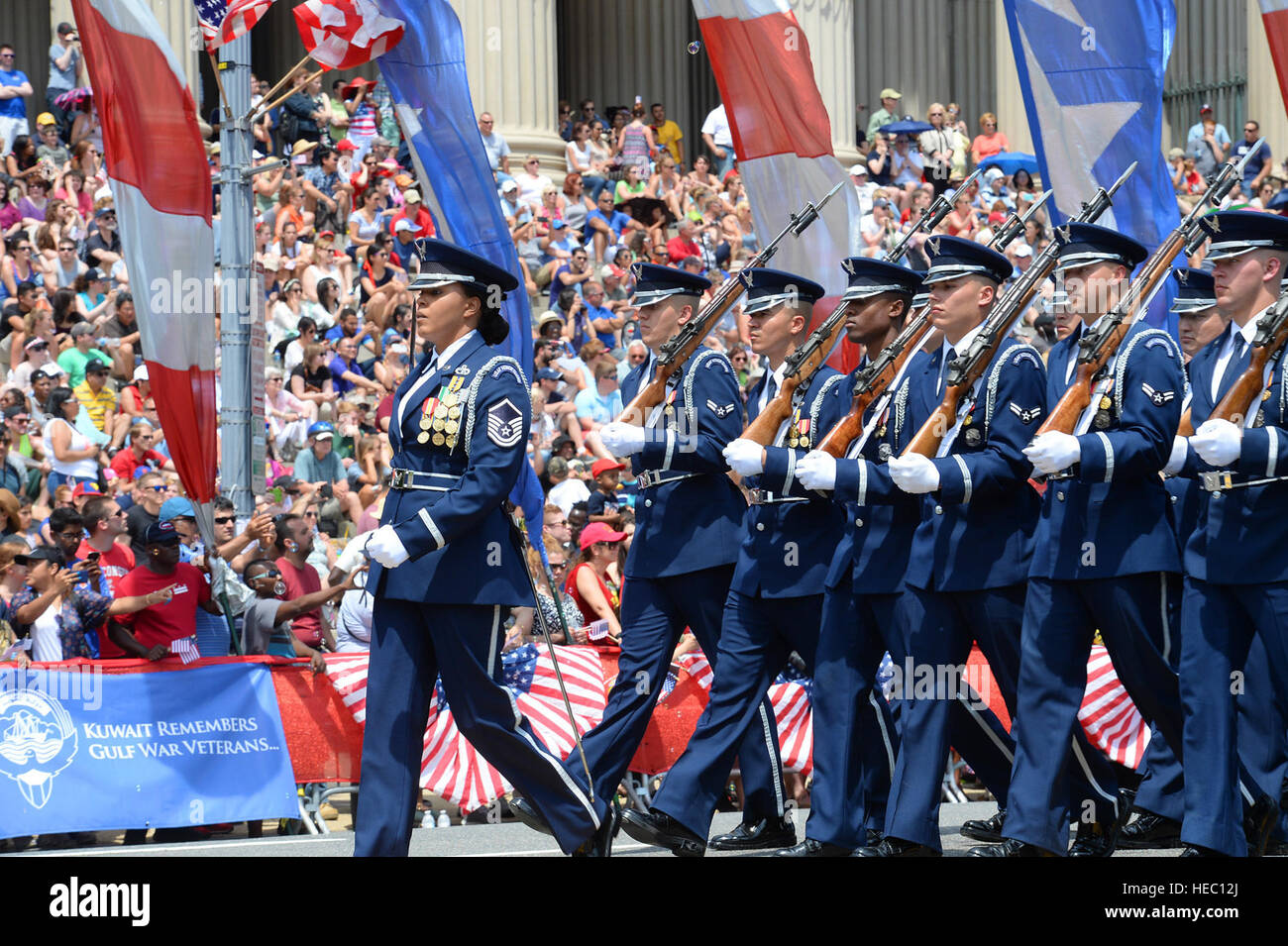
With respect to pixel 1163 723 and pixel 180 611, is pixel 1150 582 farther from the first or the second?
pixel 180 611

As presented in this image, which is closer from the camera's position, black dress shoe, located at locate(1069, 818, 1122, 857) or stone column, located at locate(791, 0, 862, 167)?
black dress shoe, located at locate(1069, 818, 1122, 857)

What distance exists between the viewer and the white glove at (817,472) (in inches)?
266

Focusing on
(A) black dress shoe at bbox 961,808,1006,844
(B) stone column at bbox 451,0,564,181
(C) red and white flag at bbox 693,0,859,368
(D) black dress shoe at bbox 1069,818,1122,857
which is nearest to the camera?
(D) black dress shoe at bbox 1069,818,1122,857

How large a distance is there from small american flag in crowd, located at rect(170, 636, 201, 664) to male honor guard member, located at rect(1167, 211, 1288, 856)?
15.2ft

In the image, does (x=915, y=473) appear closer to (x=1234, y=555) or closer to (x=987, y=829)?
(x=1234, y=555)

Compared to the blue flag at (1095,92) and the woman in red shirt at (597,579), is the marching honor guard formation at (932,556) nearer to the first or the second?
the blue flag at (1095,92)

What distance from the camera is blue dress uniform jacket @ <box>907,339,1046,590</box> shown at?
6.72 metres

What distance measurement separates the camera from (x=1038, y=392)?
679 centimetres

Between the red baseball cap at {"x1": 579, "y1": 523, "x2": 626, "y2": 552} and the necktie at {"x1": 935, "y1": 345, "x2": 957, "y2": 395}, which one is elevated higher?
the necktie at {"x1": 935, "y1": 345, "x2": 957, "y2": 395}

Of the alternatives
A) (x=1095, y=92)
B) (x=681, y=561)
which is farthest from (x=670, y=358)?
(x=1095, y=92)

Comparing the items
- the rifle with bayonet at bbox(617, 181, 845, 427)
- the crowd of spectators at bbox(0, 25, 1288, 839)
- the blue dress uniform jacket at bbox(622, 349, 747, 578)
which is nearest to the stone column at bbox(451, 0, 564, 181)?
the crowd of spectators at bbox(0, 25, 1288, 839)

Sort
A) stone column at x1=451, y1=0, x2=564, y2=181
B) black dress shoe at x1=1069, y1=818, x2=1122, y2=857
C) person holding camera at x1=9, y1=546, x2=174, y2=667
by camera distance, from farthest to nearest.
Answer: stone column at x1=451, y1=0, x2=564, y2=181 < person holding camera at x1=9, y1=546, x2=174, y2=667 < black dress shoe at x1=1069, y1=818, x2=1122, y2=857

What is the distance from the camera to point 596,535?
10.3m

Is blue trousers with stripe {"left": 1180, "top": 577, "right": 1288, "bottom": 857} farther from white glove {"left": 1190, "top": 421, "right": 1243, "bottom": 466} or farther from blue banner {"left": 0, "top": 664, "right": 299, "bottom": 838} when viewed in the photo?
blue banner {"left": 0, "top": 664, "right": 299, "bottom": 838}
